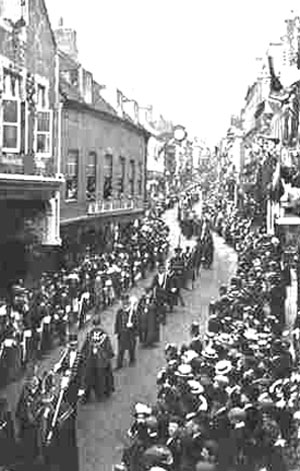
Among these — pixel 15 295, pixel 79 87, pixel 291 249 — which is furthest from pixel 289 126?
pixel 15 295

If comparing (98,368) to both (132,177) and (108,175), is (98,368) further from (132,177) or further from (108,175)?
(132,177)

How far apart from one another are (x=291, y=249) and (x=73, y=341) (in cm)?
1369

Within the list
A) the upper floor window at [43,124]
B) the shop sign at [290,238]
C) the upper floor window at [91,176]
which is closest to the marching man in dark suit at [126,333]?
the upper floor window at [43,124]

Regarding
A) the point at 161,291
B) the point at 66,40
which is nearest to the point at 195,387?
the point at 161,291

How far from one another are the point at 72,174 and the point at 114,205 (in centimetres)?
612

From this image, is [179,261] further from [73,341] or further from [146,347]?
[73,341]

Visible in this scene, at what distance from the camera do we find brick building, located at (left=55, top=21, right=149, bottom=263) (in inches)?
1046

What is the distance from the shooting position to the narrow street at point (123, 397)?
12750 mm

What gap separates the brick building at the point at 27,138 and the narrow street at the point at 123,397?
9.11ft

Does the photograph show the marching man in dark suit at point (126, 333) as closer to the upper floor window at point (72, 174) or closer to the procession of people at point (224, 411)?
the procession of people at point (224, 411)

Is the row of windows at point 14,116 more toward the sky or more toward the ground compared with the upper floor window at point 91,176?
more toward the sky

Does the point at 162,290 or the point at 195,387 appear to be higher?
the point at 195,387

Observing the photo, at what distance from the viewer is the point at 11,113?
65.9ft

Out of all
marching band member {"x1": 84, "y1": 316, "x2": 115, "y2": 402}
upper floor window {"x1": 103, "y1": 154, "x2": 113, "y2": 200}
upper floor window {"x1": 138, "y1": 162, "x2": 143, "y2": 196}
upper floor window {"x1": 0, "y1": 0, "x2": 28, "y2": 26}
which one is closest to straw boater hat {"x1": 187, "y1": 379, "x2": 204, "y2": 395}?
marching band member {"x1": 84, "y1": 316, "x2": 115, "y2": 402}
